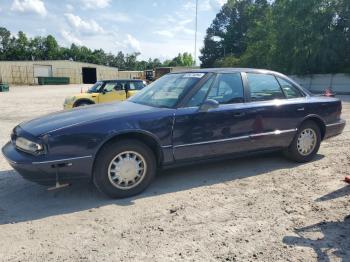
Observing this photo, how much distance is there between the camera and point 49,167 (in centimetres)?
399

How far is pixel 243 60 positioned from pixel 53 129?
4820 centimetres

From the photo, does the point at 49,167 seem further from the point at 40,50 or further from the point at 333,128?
the point at 40,50

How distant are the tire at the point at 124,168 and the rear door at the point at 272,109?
5.76 feet

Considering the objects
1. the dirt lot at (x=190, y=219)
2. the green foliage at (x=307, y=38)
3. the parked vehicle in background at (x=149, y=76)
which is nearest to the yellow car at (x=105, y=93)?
the dirt lot at (x=190, y=219)

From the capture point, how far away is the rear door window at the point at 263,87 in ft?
17.9

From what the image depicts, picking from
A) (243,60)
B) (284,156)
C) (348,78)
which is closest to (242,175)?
(284,156)

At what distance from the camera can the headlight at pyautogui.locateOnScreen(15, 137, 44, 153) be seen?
158 inches

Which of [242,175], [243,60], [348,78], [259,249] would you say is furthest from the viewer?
[243,60]

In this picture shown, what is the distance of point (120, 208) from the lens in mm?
4160

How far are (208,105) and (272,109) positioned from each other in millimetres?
1278

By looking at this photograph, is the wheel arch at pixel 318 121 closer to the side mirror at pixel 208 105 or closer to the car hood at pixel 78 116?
the side mirror at pixel 208 105

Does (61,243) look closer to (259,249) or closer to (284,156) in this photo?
(259,249)

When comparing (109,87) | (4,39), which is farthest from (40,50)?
(109,87)

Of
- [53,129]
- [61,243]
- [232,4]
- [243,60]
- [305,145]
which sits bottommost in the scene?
[61,243]
